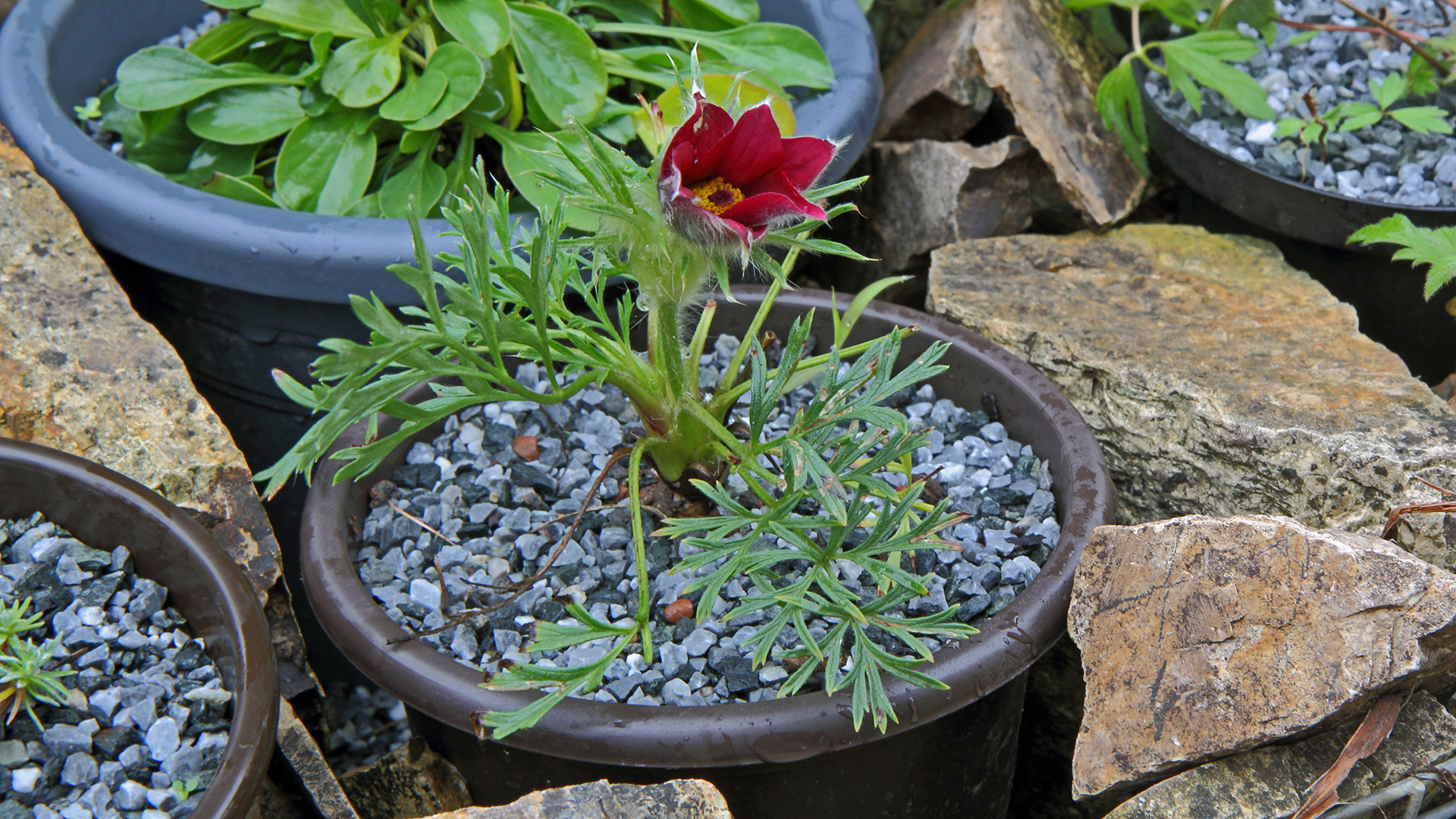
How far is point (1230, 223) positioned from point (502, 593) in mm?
1329

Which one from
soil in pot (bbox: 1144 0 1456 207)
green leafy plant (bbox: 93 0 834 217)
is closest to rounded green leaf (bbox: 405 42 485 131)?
green leafy plant (bbox: 93 0 834 217)

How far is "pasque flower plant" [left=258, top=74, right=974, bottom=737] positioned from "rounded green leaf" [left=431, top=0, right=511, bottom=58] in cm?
42

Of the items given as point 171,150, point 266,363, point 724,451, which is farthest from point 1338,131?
point 171,150

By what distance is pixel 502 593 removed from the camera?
125cm

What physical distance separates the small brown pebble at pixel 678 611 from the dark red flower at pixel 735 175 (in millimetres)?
459

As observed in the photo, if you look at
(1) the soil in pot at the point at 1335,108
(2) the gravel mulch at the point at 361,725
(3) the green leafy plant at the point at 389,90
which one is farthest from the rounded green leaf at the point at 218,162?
(1) the soil in pot at the point at 1335,108

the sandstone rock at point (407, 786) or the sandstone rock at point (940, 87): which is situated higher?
the sandstone rock at point (940, 87)

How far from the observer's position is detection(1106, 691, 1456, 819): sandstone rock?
108 centimetres

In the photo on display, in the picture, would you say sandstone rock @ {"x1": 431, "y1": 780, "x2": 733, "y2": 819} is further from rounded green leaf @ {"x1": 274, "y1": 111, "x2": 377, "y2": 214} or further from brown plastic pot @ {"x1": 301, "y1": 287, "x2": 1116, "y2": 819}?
rounded green leaf @ {"x1": 274, "y1": 111, "x2": 377, "y2": 214}

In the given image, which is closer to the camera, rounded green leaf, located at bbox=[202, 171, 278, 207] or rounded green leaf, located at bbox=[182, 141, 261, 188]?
rounded green leaf, located at bbox=[202, 171, 278, 207]

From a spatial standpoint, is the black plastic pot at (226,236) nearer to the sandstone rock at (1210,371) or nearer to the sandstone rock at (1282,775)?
the sandstone rock at (1210,371)

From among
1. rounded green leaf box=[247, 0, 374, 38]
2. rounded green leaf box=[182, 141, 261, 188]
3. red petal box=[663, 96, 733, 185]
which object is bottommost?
rounded green leaf box=[182, 141, 261, 188]

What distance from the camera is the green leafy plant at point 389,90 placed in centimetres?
158

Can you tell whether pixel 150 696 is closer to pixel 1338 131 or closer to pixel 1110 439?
pixel 1110 439
